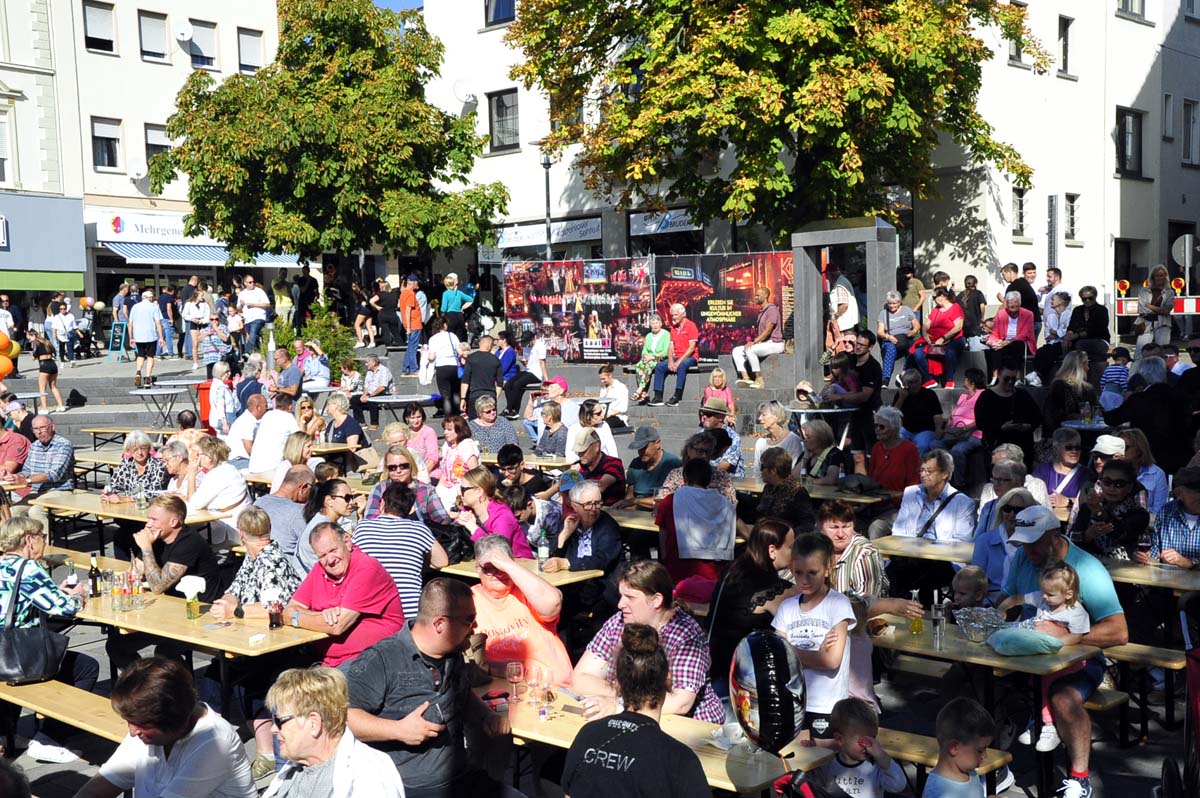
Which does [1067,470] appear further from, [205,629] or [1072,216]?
[1072,216]

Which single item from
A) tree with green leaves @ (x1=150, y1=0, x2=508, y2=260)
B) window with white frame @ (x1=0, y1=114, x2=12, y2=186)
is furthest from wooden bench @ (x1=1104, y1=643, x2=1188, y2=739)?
window with white frame @ (x1=0, y1=114, x2=12, y2=186)

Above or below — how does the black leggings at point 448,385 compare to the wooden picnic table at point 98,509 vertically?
above

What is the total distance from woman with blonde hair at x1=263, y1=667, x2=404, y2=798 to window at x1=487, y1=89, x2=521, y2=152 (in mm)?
29433

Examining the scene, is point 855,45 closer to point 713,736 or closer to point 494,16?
point 494,16

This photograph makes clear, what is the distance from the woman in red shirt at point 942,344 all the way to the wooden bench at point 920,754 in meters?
11.5

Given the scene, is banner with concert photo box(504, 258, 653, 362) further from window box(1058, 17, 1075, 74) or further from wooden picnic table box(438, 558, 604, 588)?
window box(1058, 17, 1075, 74)

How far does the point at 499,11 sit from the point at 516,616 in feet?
95.1

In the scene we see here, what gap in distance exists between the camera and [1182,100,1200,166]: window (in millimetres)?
33156

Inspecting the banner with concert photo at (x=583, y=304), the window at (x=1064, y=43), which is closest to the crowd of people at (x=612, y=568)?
the banner with concert photo at (x=583, y=304)

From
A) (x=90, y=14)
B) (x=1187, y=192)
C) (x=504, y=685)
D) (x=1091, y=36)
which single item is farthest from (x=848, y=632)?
(x=90, y=14)

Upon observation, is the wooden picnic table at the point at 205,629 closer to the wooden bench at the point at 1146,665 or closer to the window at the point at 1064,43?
the wooden bench at the point at 1146,665

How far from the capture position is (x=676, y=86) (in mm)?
22922

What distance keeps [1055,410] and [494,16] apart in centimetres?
2406

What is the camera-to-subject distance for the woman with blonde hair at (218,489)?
36.1 ft
